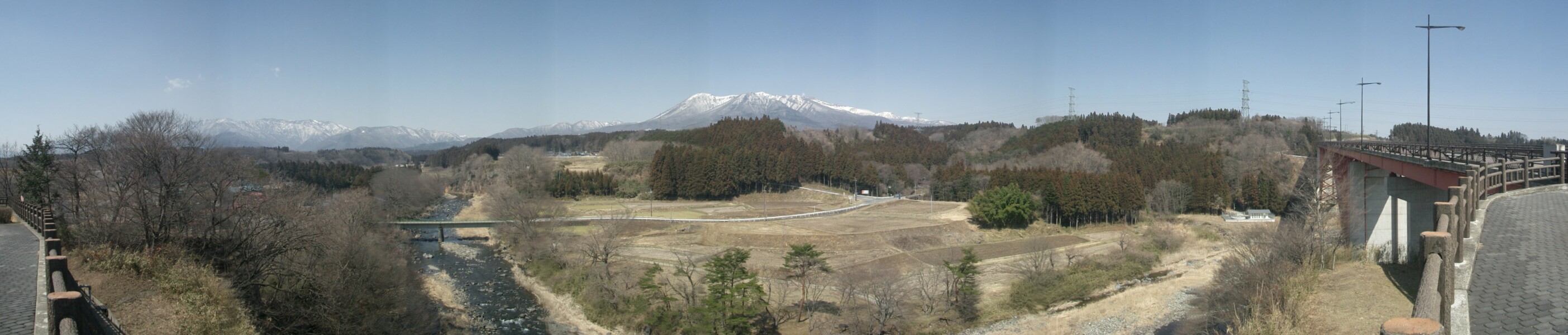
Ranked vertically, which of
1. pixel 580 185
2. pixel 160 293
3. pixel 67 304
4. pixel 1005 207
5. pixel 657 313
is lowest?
pixel 657 313

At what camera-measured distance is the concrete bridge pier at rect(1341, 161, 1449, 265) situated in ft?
61.5

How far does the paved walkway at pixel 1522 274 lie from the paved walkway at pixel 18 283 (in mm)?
14869

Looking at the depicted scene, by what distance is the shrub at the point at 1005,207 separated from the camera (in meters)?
48.1

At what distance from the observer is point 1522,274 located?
6961 millimetres

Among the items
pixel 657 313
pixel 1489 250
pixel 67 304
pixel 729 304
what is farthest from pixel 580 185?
pixel 1489 250

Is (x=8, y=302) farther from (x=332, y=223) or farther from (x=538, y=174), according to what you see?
(x=538, y=174)

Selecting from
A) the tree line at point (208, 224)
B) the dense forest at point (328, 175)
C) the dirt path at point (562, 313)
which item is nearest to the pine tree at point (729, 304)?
the dirt path at point (562, 313)

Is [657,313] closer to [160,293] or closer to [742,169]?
[160,293]

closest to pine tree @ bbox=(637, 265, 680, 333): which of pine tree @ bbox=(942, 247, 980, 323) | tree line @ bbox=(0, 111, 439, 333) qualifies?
tree line @ bbox=(0, 111, 439, 333)

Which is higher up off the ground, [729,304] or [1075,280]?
[729,304]

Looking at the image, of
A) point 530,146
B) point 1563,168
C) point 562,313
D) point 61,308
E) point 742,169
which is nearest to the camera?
point 61,308

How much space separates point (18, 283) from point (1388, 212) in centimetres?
3170

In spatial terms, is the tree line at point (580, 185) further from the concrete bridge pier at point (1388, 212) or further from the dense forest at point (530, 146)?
the concrete bridge pier at point (1388, 212)

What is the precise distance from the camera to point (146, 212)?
1642 centimetres
